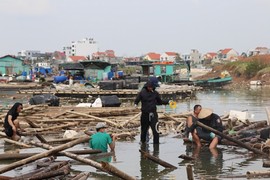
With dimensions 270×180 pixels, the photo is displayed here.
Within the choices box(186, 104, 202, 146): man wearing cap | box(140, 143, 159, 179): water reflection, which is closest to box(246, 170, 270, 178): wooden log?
box(140, 143, 159, 179): water reflection

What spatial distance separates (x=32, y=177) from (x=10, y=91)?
43191 mm

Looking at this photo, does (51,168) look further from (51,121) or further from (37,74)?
(37,74)

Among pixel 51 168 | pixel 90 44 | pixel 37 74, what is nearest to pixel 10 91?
pixel 37 74

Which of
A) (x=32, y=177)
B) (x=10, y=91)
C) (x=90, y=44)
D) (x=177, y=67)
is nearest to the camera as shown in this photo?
(x=32, y=177)

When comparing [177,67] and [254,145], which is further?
[177,67]

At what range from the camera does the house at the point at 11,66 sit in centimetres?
7569

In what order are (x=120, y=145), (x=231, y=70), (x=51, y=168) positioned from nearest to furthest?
(x=51, y=168)
(x=120, y=145)
(x=231, y=70)

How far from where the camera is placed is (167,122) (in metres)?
18.0

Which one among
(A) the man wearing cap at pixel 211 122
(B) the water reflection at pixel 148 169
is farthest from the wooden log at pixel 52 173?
(A) the man wearing cap at pixel 211 122

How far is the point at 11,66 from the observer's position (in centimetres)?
7619

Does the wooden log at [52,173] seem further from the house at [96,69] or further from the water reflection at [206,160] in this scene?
the house at [96,69]

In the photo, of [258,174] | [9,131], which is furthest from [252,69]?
[258,174]

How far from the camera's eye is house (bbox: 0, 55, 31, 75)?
75.7 metres

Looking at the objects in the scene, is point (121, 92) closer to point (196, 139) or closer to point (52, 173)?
point (196, 139)
